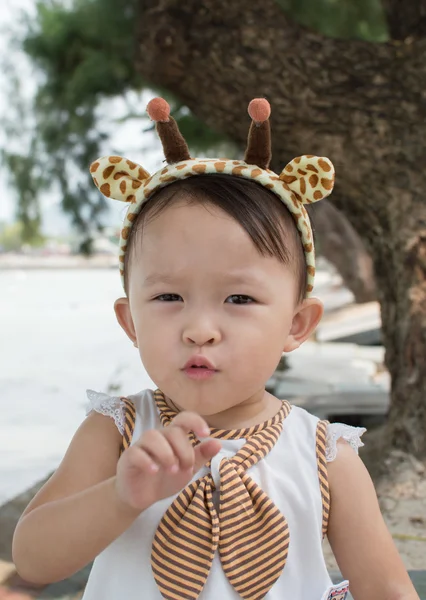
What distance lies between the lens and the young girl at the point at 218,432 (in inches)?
37.6

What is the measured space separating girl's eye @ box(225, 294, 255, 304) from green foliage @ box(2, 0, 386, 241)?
2.48 m

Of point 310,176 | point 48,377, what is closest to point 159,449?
point 310,176

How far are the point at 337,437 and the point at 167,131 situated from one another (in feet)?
1.73

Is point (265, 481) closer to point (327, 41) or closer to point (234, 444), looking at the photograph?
point (234, 444)

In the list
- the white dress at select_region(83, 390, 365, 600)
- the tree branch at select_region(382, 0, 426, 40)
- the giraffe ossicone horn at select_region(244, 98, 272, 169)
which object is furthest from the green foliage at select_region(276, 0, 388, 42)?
the white dress at select_region(83, 390, 365, 600)

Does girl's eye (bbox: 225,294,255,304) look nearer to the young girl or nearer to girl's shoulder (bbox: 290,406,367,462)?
the young girl

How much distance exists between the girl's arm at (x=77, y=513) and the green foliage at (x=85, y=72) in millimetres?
2521

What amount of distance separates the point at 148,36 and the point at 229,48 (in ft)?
1.03

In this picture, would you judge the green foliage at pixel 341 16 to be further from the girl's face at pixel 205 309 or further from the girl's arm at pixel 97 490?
the girl's arm at pixel 97 490

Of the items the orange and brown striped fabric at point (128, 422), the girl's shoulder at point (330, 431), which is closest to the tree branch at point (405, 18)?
the girl's shoulder at point (330, 431)

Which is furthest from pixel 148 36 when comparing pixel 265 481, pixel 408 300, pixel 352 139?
pixel 265 481

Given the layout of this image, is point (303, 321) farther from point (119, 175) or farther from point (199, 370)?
point (119, 175)

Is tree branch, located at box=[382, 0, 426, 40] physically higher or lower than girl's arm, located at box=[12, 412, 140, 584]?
higher

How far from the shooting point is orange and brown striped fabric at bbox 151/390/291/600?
0.96 meters
